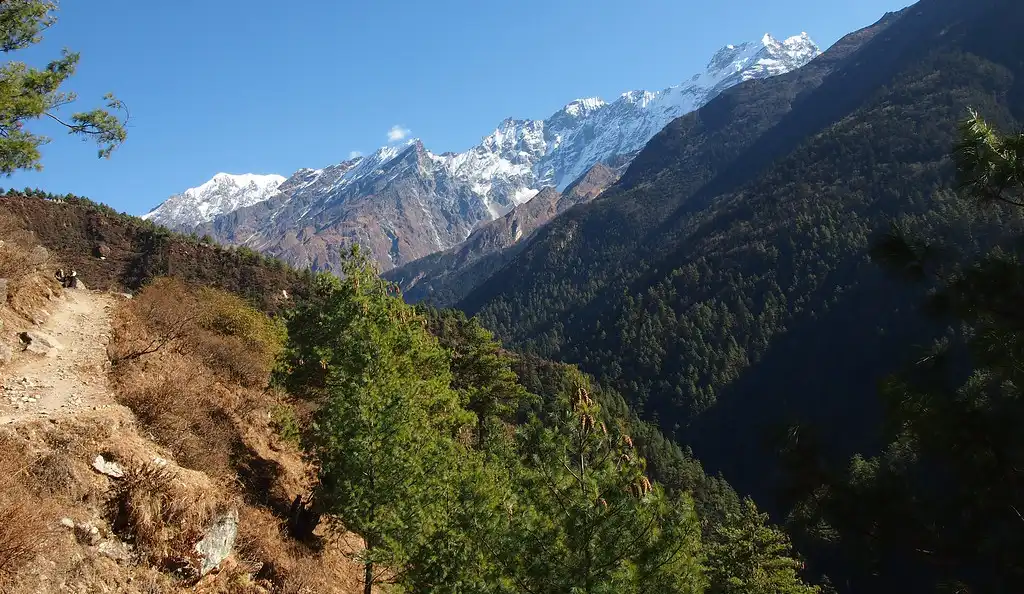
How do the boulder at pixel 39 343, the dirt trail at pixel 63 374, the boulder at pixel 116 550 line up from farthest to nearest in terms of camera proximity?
1. the boulder at pixel 39 343
2. the dirt trail at pixel 63 374
3. the boulder at pixel 116 550

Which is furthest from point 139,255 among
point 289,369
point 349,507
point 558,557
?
point 558,557

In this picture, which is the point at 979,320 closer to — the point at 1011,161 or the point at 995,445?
the point at 995,445

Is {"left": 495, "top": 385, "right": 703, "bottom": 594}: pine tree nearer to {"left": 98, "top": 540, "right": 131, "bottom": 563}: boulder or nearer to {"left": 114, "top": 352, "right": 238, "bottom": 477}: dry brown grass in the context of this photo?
{"left": 98, "top": 540, "right": 131, "bottom": 563}: boulder

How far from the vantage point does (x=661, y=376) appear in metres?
180

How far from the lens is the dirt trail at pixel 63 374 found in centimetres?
1139

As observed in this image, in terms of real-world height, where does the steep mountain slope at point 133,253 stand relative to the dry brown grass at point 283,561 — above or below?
above

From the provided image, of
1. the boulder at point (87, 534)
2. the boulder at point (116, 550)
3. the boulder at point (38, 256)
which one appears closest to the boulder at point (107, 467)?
the boulder at point (87, 534)

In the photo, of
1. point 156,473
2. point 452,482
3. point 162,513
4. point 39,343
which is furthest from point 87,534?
point 39,343

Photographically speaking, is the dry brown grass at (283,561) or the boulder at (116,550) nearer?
the boulder at (116,550)

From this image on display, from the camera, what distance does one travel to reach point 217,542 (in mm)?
11227

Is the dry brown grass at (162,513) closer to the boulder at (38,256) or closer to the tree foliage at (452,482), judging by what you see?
the tree foliage at (452,482)

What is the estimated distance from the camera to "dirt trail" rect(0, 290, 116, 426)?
37.4 ft

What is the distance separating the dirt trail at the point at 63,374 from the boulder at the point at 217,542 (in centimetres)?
377

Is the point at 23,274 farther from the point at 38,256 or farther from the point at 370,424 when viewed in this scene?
the point at 370,424
